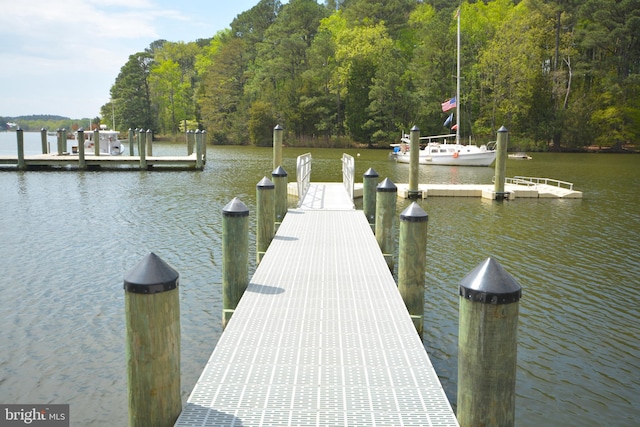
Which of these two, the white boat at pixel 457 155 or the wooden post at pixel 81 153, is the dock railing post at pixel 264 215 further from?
the white boat at pixel 457 155

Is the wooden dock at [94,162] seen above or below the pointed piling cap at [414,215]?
below

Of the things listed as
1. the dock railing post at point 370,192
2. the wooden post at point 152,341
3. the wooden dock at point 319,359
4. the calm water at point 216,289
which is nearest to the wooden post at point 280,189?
the calm water at point 216,289

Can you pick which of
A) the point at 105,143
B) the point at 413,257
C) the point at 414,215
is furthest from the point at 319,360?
the point at 105,143

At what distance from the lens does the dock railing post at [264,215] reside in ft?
33.5

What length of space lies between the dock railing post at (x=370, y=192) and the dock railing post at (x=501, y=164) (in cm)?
888

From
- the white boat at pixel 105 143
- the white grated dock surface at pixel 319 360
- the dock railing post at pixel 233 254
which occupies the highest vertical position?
the white boat at pixel 105 143

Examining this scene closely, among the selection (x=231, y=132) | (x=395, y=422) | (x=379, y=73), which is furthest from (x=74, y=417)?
(x=231, y=132)

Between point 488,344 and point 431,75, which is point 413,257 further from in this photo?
point 431,75

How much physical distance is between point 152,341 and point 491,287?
7.78 ft

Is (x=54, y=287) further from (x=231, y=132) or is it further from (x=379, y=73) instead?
(x=231, y=132)

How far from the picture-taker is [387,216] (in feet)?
33.7

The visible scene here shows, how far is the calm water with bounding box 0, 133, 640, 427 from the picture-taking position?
650 cm

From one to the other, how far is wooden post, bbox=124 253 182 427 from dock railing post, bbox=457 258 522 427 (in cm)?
208

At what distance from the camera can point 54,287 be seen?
1001cm
